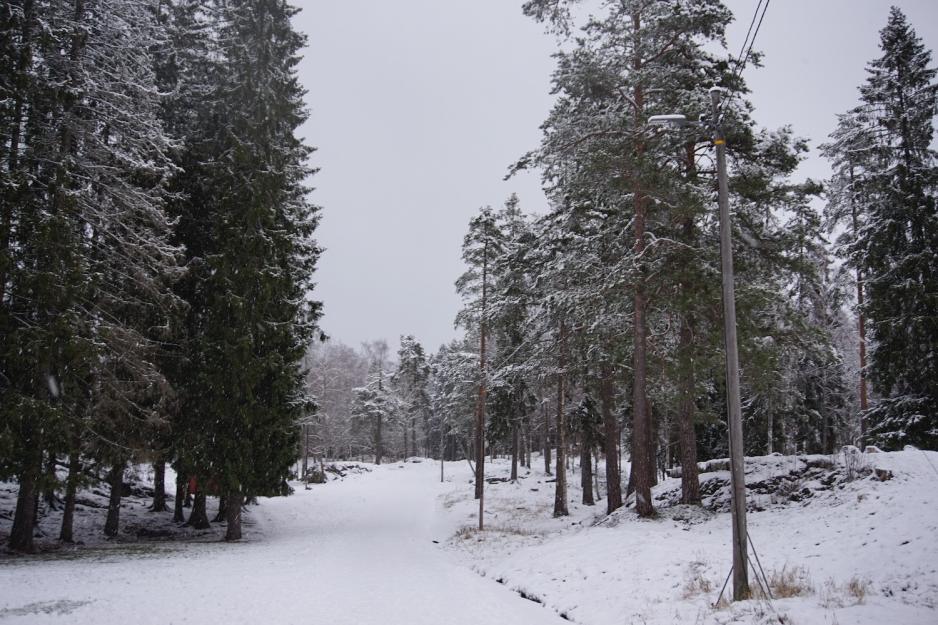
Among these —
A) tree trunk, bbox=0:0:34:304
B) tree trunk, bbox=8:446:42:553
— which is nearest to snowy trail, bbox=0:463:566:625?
tree trunk, bbox=8:446:42:553

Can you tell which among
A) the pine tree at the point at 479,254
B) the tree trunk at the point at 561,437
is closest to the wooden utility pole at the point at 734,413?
the tree trunk at the point at 561,437

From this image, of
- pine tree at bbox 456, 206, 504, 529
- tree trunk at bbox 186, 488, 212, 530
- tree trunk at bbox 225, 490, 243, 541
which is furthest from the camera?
pine tree at bbox 456, 206, 504, 529

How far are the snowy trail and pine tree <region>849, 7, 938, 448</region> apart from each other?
628 inches

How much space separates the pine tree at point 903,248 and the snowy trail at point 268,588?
15.9 meters

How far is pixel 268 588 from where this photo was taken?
11.1 metres

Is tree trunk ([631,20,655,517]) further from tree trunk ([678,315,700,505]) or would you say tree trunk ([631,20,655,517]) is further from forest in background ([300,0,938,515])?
tree trunk ([678,315,700,505])

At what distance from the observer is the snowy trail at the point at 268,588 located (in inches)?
351

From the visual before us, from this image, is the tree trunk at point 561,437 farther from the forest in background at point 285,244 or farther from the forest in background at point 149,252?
the forest in background at point 149,252

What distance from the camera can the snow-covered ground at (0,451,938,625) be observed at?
789 centimetres

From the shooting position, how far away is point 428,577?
13484 mm

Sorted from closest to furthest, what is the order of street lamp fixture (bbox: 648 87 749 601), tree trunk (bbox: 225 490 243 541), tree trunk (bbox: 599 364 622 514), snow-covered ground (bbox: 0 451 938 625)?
snow-covered ground (bbox: 0 451 938 625) → street lamp fixture (bbox: 648 87 749 601) → tree trunk (bbox: 225 490 243 541) → tree trunk (bbox: 599 364 622 514)

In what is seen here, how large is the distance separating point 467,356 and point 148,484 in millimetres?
18494

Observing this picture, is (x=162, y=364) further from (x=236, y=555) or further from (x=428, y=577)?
(x=428, y=577)

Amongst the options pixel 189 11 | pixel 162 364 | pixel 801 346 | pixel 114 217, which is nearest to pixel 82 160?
Result: pixel 114 217
